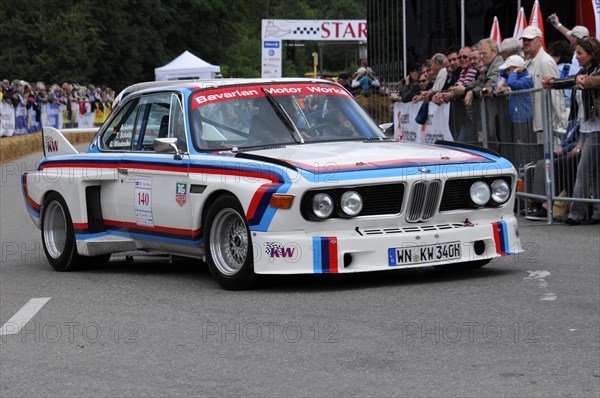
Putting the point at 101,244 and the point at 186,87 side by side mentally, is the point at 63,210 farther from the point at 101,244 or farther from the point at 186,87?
the point at 186,87

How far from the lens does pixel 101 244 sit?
35.1ft

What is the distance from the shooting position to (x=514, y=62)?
1484cm

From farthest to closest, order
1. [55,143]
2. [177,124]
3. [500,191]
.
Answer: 1. [55,143]
2. [177,124]
3. [500,191]

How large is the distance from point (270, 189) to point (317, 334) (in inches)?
66.7

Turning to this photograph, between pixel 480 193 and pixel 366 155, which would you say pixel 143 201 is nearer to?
pixel 366 155

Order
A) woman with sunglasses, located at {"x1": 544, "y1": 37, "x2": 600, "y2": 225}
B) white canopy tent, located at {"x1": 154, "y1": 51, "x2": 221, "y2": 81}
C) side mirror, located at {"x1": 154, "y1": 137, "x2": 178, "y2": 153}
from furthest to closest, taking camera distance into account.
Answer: white canopy tent, located at {"x1": 154, "y1": 51, "x2": 221, "y2": 81}
woman with sunglasses, located at {"x1": 544, "y1": 37, "x2": 600, "y2": 225}
side mirror, located at {"x1": 154, "y1": 137, "x2": 178, "y2": 153}

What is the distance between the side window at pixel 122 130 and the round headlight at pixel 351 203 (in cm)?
269

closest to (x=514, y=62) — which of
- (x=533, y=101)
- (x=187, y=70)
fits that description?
(x=533, y=101)

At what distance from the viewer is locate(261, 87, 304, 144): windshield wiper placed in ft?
32.5

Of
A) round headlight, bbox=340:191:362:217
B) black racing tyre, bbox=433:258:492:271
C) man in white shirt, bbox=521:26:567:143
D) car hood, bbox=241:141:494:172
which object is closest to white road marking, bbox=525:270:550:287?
black racing tyre, bbox=433:258:492:271

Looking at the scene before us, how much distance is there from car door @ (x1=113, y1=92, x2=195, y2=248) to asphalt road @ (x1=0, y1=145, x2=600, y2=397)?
0.42 metres

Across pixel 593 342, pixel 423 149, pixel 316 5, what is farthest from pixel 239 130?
pixel 316 5

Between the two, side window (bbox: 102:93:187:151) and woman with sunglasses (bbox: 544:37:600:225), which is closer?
side window (bbox: 102:93:187:151)

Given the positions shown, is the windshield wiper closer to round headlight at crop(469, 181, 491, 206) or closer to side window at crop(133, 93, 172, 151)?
side window at crop(133, 93, 172, 151)
